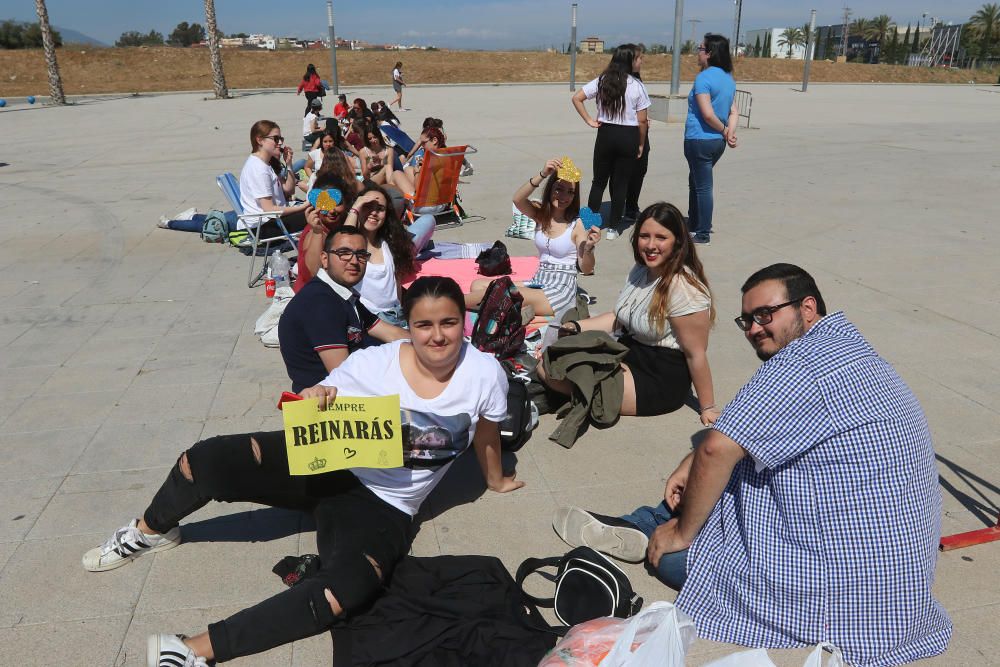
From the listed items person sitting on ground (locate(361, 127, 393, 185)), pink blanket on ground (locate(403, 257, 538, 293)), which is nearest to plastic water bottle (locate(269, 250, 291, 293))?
pink blanket on ground (locate(403, 257, 538, 293))

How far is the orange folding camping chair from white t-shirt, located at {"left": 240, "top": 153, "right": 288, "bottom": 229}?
5.21 feet

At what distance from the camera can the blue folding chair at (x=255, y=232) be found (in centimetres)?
706

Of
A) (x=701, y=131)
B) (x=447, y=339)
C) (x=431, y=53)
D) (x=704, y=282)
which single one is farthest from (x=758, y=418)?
(x=431, y=53)

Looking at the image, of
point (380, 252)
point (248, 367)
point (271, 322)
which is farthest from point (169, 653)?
point (271, 322)

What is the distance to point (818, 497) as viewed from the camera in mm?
2230

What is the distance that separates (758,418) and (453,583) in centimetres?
129

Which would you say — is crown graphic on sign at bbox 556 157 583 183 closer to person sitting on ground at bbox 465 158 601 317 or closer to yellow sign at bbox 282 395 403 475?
person sitting on ground at bbox 465 158 601 317

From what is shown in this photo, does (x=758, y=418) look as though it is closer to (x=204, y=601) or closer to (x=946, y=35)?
(x=204, y=601)

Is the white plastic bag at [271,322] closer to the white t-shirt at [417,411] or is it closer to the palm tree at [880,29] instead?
the white t-shirt at [417,411]

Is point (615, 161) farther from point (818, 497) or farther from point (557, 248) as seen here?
point (818, 497)

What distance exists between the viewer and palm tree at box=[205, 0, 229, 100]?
29.0 meters

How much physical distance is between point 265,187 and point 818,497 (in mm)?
6670

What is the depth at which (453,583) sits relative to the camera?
9.07 ft

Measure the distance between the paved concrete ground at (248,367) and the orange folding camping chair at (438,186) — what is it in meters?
0.37
